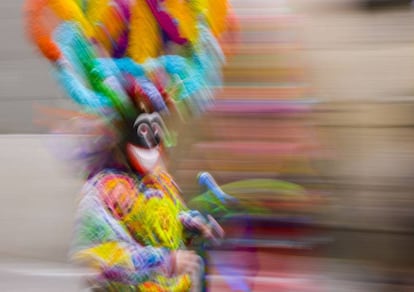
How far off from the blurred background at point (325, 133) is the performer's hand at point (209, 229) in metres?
0.26

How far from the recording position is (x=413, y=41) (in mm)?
3291

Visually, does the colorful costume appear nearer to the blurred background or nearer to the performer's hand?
the performer's hand

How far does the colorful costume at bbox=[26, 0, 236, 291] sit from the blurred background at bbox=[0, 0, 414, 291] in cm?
27

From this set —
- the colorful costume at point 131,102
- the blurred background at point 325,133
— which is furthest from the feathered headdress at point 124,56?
the blurred background at point 325,133

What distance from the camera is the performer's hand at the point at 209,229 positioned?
2826mm

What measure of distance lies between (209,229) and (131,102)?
1.44ft

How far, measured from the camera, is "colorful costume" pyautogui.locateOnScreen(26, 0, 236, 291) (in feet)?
8.86

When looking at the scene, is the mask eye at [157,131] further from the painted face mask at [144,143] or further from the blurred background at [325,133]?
the blurred background at [325,133]

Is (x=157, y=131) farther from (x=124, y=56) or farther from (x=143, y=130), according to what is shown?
(x=124, y=56)

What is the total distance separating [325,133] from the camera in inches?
140

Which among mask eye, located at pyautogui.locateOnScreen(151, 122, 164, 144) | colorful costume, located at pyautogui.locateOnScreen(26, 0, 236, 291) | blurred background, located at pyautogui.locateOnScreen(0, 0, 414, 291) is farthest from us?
blurred background, located at pyautogui.locateOnScreen(0, 0, 414, 291)

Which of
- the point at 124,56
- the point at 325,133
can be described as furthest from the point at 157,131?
the point at 325,133

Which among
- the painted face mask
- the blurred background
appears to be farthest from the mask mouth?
the blurred background

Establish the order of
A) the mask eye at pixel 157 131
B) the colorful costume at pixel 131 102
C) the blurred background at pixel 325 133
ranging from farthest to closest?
the blurred background at pixel 325 133 → the mask eye at pixel 157 131 → the colorful costume at pixel 131 102
